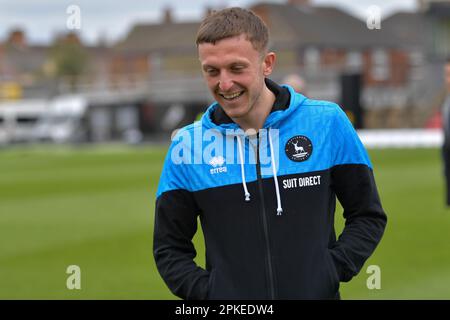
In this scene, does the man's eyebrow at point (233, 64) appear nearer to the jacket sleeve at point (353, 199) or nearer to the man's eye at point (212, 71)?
the man's eye at point (212, 71)

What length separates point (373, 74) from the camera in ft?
273

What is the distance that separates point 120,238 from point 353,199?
439 inches

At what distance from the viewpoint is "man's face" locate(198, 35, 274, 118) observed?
3.95 meters

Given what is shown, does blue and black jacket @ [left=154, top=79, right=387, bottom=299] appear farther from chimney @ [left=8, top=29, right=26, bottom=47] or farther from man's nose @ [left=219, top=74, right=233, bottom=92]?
chimney @ [left=8, top=29, right=26, bottom=47]

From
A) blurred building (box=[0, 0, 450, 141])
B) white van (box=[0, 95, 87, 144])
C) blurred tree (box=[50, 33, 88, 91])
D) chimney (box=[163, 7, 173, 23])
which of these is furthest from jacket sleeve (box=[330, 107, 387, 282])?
blurred tree (box=[50, 33, 88, 91])

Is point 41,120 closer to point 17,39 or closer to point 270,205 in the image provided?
point 17,39

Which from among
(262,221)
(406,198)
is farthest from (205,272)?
(406,198)

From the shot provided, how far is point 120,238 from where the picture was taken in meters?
15.1

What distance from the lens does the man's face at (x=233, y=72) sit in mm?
3953

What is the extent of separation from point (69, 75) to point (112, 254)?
9700 centimetres

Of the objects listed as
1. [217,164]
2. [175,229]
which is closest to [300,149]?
[217,164]

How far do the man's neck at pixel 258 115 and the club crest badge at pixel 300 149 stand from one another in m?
0.14

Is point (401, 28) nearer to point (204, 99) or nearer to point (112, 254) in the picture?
point (204, 99)
